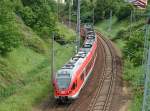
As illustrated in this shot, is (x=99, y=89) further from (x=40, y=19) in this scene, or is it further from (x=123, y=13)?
(x=123, y=13)

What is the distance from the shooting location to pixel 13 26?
63438 mm

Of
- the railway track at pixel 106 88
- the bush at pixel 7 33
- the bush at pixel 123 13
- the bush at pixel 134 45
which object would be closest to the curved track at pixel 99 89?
the railway track at pixel 106 88

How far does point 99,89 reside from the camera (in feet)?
164

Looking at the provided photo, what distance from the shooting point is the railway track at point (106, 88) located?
140ft

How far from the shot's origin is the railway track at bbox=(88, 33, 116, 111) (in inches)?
1678

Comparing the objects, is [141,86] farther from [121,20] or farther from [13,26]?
[121,20]

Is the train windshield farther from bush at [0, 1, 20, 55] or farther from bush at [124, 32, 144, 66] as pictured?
bush at [124, 32, 144, 66]

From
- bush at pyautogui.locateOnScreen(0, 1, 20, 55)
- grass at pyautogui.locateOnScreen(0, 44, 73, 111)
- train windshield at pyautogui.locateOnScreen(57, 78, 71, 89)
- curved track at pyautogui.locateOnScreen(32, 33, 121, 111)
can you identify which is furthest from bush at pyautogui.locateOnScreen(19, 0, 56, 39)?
train windshield at pyautogui.locateOnScreen(57, 78, 71, 89)

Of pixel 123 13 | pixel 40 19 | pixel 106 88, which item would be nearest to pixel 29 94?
pixel 106 88

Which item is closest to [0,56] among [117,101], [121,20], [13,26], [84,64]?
[13,26]

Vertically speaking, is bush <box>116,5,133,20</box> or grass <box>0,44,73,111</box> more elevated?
bush <box>116,5,133,20</box>

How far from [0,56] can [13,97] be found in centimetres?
1923

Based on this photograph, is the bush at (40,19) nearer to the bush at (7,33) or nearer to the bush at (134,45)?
the bush at (7,33)

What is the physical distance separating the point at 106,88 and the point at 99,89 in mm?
1028
